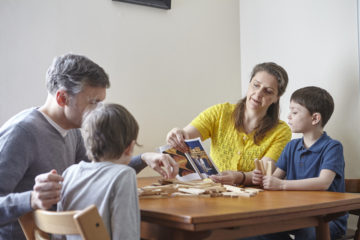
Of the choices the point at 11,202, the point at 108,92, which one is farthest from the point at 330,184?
the point at 108,92

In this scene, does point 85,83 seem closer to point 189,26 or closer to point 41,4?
point 41,4

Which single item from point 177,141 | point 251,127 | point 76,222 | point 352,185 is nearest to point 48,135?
point 76,222

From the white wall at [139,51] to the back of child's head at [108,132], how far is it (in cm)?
153

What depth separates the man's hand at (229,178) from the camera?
6.59 feet

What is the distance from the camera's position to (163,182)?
6.31ft

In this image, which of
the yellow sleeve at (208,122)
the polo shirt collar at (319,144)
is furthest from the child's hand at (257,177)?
the yellow sleeve at (208,122)

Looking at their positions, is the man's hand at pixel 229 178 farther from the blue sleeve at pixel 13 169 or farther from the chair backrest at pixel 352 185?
the blue sleeve at pixel 13 169

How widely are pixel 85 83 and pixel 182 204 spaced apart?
602 mm

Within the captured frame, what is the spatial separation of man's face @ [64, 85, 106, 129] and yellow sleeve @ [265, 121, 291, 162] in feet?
3.82

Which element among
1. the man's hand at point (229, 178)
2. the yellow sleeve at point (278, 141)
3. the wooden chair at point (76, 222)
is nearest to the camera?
the wooden chair at point (76, 222)

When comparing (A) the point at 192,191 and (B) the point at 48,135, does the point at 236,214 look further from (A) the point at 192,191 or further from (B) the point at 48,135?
(B) the point at 48,135

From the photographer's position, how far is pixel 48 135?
1552 mm

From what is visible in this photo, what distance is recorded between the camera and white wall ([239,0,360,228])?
7.76ft

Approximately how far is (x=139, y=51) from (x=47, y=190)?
2008 millimetres
